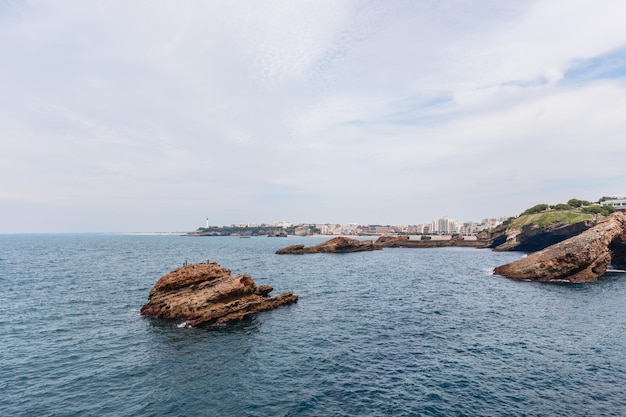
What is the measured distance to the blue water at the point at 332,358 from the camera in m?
23.0

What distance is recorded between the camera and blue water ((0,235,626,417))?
23.0 m

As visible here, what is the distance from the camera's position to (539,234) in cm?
12838

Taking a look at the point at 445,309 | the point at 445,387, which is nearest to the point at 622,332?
the point at 445,309

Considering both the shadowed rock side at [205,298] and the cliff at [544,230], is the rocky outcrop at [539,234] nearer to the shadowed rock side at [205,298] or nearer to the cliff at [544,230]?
the cliff at [544,230]

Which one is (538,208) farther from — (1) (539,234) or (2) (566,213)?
(1) (539,234)

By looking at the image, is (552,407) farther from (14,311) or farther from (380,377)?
(14,311)

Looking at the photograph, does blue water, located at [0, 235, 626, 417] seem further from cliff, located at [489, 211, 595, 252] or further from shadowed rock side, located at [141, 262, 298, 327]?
cliff, located at [489, 211, 595, 252]

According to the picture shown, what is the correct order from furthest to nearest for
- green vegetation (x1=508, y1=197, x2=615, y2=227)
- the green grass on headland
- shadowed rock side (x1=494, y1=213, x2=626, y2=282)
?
green vegetation (x1=508, y1=197, x2=615, y2=227) → the green grass on headland → shadowed rock side (x1=494, y1=213, x2=626, y2=282)

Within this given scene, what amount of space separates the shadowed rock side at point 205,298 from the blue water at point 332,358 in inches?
105

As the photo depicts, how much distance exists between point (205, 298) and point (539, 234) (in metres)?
134

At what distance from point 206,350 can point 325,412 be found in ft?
55.0

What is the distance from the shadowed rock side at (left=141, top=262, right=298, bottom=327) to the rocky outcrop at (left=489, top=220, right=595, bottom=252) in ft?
384

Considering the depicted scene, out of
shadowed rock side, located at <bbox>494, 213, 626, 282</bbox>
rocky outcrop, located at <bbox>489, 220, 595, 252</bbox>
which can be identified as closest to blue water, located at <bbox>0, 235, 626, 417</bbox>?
shadowed rock side, located at <bbox>494, 213, 626, 282</bbox>

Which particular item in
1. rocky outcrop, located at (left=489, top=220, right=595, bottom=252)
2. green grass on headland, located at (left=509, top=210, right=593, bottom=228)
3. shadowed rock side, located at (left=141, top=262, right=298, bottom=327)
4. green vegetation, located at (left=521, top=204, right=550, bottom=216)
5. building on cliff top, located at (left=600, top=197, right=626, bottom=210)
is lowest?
shadowed rock side, located at (left=141, top=262, right=298, bottom=327)
